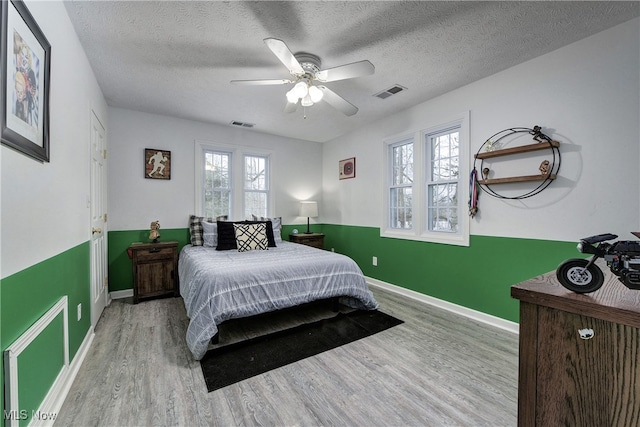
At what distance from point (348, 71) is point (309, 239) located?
315cm

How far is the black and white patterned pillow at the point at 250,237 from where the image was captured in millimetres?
3537

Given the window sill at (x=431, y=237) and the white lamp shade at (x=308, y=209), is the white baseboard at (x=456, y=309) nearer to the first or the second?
the window sill at (x=431, y=237)

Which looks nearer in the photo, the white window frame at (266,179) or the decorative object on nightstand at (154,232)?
the decorative object on nightstand at (154,232)

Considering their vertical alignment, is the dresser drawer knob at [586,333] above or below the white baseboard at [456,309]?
above

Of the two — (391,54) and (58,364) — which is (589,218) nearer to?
(391,54)

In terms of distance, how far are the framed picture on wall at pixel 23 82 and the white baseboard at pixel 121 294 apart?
2.77 metres

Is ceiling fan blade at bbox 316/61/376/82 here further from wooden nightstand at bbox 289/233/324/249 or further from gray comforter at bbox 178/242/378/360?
wooden nightstand at bbox 289/233/324/249

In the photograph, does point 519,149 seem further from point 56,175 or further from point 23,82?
point 56,175

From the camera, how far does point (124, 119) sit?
363 centimetres

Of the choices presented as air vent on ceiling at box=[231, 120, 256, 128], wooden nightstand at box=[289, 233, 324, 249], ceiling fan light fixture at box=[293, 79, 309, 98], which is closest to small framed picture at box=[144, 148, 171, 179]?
air vent on ceiling at box=[231, 120, 256, 128]

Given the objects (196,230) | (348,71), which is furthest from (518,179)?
(196,230)

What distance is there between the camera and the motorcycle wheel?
714 millimetres

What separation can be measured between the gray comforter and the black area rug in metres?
0.18

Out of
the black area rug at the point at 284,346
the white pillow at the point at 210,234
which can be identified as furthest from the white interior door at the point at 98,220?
the black area rug at the point at 284,346
